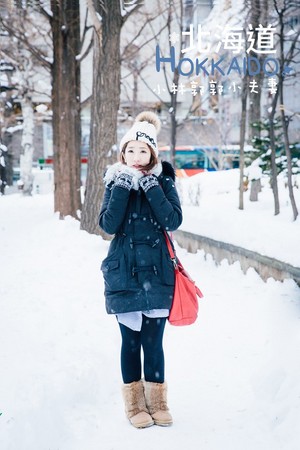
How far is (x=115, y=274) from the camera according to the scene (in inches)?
131

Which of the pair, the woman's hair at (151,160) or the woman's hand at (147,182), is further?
the woman's hair at (151,160)

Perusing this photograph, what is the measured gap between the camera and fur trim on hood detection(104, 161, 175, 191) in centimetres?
336

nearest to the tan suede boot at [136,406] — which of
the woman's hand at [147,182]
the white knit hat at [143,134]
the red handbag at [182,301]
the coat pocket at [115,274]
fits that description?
the red handbag at [182,301]

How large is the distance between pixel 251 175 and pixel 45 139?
32256 millimetres

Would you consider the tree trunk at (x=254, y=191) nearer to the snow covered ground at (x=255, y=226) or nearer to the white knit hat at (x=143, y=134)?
the snow covered ground at (x=255, y=226)

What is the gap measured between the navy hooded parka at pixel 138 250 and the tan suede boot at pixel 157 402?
58 cm

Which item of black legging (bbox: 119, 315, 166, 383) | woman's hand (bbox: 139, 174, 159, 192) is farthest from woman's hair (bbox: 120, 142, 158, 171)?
black legging (bbox: 119, 315, 166, 383)

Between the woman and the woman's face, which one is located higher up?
the woman's face

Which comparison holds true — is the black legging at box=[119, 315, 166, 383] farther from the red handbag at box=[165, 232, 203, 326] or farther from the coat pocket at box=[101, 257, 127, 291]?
the coat pocket at box=[101, 257, 127, 291]

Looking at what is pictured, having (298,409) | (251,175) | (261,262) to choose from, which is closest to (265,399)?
(298,409)

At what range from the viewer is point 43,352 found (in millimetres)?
4520

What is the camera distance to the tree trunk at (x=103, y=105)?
9906 mm

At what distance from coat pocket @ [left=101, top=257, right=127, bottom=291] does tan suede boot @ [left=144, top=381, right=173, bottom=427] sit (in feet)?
2.35

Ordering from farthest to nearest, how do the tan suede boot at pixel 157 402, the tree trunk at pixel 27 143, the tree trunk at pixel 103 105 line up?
the tree trunk at pixel 27 143
the tree trunk at pixel 103 105
the tan suede boot at pixel 157 402
